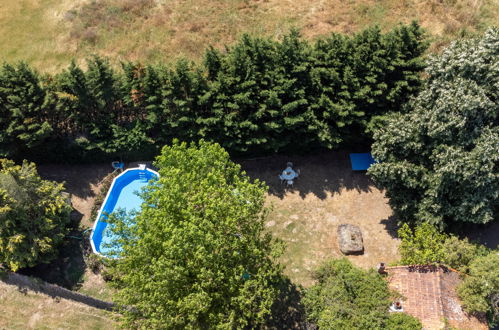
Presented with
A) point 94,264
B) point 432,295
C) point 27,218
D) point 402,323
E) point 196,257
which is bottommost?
point 402,323

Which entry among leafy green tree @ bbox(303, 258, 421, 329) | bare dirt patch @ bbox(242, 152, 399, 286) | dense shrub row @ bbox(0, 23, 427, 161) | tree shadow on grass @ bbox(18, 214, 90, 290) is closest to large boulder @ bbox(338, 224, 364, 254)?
bare dirt patch @ bbox(242, 152, 399, 286)

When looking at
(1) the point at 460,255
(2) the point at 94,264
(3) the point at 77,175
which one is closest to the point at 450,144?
(1) the point at 460,255

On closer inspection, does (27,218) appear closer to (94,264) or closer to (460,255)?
(94,264)

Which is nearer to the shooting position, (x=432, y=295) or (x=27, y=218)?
(x=432, y=295)

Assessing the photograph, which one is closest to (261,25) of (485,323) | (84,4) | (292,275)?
(84,4)

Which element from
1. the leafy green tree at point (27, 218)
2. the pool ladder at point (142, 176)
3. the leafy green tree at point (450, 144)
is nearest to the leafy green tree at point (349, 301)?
the leafy green tree at point (450, 144)

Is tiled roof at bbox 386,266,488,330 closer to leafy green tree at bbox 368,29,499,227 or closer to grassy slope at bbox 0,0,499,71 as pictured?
leafy green tree at bbox 368,29,499,227
